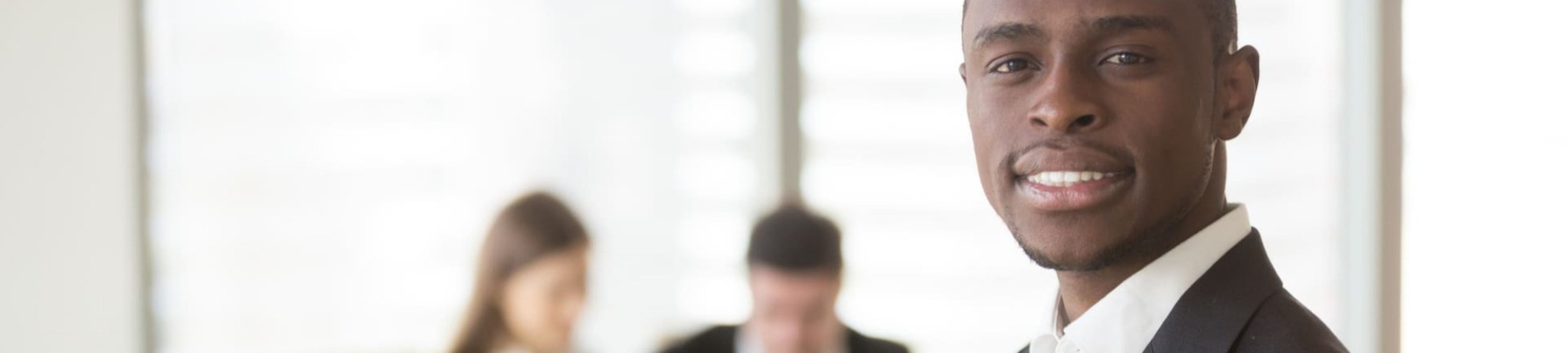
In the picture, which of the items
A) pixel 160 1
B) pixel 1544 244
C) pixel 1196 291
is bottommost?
pixel 1544 244

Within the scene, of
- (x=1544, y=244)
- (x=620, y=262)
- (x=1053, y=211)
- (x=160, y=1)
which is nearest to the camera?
(x=1053, y=211)

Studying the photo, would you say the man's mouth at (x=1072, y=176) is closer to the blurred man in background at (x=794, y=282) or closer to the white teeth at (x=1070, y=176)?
the white teeth at (x=1070, y=176)

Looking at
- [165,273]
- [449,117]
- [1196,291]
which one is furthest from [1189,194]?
[165,273]

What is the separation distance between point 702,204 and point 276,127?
41.3 inches

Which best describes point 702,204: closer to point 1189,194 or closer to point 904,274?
point 904,274

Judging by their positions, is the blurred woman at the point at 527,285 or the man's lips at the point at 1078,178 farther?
the blurred woman at the point at 527,285

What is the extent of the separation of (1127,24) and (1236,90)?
0.13 metres

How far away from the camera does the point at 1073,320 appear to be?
3.54 feet

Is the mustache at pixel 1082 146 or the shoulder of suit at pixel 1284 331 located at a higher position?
the mustache at pixel 1082 146

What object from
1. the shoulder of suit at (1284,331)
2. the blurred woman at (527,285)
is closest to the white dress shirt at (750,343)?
the blurred woman at (527,285)

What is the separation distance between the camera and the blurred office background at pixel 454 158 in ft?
11.8

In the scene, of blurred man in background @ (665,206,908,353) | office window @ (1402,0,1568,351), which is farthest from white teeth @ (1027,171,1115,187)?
office window @ (1402,0,1568,351)

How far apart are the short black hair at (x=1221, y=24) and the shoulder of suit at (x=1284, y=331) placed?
0.62 feet

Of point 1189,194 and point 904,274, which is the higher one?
point 1189,194
